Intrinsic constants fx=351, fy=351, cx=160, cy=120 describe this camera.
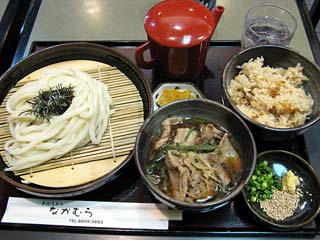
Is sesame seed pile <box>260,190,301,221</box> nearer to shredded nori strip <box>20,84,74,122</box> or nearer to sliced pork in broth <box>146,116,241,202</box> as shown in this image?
sliced pork in broth <box>146,116,241,202</box>

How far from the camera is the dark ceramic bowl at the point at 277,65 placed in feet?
4.87

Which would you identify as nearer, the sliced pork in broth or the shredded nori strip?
the sliced pork in broth

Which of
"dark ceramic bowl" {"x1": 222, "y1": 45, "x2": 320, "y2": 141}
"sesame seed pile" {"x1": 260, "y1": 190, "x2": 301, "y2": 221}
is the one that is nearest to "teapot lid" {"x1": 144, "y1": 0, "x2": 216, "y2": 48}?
"dark ceramic bowl" {"x1": 222, "y1": 45, "x2": 320, "y2": 141}

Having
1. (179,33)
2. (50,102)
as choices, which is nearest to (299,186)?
(179,33)

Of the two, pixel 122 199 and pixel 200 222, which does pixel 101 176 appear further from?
pixel 200 222

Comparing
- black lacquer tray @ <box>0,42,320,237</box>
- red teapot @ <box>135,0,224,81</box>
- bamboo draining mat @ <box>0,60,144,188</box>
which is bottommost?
black lacquer tray @ <box>0,42,320,237</box>

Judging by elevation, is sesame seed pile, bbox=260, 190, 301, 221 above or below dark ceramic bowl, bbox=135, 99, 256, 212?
below

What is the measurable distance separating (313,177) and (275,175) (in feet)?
0.51

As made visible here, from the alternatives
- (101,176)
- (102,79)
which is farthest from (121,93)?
(101,176)

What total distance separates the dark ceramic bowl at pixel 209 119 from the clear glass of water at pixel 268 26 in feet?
2.04

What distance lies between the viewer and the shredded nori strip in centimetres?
156

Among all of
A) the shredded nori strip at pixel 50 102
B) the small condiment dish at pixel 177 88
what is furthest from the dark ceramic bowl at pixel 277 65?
the shredded nori strip at pixel 50 102

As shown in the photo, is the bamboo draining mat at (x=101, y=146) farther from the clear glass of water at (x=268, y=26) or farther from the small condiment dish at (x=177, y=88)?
the clear glass of water at (x=268, y=26)

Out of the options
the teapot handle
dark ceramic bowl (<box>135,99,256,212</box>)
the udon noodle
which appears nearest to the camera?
dark ceramic bowl (<box>135,99,256,212</box>)
